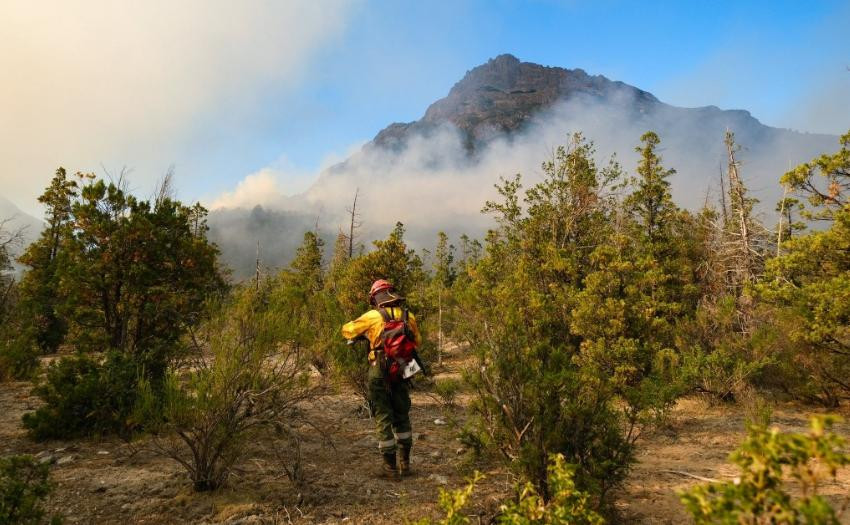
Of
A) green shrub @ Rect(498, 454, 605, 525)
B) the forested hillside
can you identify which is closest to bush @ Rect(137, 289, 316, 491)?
the forested hillside

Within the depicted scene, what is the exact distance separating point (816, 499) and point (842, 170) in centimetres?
919

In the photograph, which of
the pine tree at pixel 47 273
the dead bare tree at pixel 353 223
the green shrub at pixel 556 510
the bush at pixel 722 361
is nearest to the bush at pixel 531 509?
the green shrub at pixel 556 510

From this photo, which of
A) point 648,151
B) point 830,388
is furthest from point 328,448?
point 648,151

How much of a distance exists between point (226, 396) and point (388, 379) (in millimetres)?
1593

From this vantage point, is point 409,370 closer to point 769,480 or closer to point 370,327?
point 370,327

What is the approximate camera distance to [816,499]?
1144 millimetres

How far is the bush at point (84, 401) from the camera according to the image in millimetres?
5297

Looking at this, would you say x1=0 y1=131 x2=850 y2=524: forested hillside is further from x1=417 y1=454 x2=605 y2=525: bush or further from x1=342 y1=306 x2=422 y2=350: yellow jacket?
x1=342 y1=306 x2=422 y2=350: yellow jacket

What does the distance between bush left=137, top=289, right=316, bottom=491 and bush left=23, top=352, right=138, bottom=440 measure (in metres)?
1.83

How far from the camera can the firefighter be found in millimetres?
4461

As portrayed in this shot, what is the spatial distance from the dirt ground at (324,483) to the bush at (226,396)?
0.27 m

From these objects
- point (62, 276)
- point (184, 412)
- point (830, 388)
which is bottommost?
point (830, 388)

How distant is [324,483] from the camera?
4.08 m

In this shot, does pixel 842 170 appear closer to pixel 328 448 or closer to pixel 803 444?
pixel 803 444
